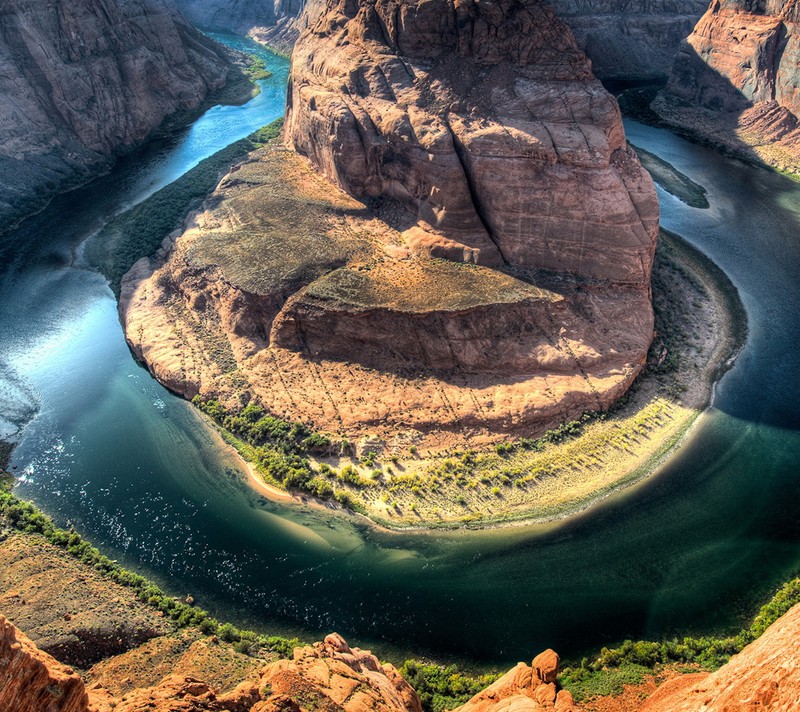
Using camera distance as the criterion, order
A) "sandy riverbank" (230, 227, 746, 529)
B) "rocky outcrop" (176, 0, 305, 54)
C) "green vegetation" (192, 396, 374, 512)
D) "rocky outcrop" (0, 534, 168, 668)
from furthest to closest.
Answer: "rocky outcrop" (176, 0, 305, 54) < "green vegetation" (192, 396, 374, 512) < "sandy riverbank" (230, 227, 746, 529) < "rocky outcrop" (0, 534, 168, 668)

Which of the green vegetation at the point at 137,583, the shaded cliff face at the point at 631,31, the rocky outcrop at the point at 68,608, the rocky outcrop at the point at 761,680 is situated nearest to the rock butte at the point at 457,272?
the green vegetation at the point at 137,583

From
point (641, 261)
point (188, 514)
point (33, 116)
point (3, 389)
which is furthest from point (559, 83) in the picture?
point (33, 116)

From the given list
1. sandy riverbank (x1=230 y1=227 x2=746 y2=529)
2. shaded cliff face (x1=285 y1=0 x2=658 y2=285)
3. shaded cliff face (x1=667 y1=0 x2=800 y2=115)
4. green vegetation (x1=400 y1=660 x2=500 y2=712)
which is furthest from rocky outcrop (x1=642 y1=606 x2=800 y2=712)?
shaded cliff face (x1=667 y1=0 x2=800 y2=115)

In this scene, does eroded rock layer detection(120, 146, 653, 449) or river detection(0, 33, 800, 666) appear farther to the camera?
eroded rock layer detection(120, 146, 653, 449)

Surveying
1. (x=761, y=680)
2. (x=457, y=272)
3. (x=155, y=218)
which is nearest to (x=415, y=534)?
(x=457, y=272)

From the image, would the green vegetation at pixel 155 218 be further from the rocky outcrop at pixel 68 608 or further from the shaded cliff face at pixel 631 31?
the shaded cliff face at pixel 631 31

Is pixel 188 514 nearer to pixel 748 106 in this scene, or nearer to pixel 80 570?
pixel 80 570

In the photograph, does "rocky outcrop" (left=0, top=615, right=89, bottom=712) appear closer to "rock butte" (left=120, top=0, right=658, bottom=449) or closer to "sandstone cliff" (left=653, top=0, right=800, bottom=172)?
Result: "rock butte" (left=120, top=0, right=658, bottom=449)
